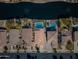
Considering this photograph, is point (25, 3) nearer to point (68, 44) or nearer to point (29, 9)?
point (29, 9)

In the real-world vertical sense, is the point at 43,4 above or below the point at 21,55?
above

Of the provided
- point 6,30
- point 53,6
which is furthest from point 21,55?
point 53,6

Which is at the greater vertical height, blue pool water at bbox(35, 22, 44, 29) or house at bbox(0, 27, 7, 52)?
blue pool water at bbox(35, 22, 44, 29)

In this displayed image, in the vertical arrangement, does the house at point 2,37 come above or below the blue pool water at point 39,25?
below

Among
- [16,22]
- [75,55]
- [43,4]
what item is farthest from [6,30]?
[75,55]

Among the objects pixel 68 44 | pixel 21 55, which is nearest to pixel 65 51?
pixel 68 44

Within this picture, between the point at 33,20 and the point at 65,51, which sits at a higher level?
the point at 33,20

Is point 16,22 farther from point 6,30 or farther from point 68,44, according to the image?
point 68,44

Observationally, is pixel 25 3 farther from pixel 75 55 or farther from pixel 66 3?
pixel 75 55

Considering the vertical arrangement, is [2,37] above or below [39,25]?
below
